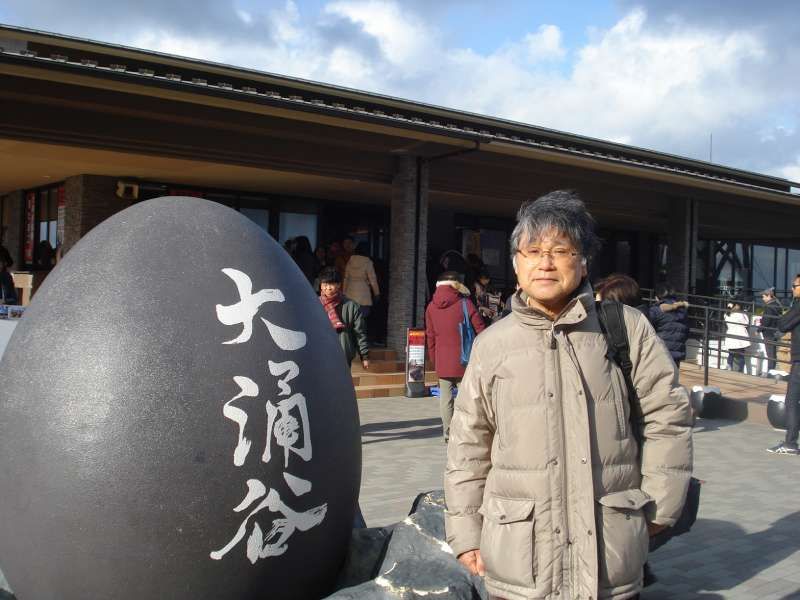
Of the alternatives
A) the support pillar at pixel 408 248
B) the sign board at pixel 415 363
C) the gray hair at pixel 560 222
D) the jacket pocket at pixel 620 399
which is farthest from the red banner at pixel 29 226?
the jacket pocket at pixel 620 399

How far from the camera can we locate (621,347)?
8.46ft

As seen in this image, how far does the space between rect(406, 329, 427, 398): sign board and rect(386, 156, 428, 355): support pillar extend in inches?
55.2

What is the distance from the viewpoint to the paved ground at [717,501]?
16.6 feet

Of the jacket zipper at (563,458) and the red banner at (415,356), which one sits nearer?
the jacket zipper at (563,458)

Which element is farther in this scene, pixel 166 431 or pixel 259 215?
pixel 259 215

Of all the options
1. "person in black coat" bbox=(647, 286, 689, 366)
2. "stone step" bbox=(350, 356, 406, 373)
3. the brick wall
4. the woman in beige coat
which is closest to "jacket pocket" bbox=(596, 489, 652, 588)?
"person in black coat" bbox=(647, 286, 689, 366)

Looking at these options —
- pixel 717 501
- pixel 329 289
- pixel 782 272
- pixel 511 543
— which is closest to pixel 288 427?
pixel 511 543

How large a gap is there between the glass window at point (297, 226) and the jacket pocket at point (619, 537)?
15006mm

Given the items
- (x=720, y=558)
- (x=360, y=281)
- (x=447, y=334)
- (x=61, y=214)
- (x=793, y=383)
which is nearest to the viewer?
(x=720, y=558)

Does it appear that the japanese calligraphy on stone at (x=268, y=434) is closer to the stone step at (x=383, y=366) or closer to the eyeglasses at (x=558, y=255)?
the eyeglasses at (x=558, y=255)

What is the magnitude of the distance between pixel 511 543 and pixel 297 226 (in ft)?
50.5

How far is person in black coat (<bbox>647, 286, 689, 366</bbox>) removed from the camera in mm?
9711

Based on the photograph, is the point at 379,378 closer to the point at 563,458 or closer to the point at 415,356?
the point at 415,356

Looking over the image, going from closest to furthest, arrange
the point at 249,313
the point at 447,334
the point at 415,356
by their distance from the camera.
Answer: the point at 249,313 → the point at 447,334 → the point at 415,356
